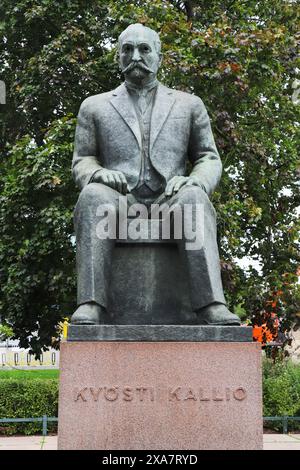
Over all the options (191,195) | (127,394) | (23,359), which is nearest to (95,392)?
(127,394)

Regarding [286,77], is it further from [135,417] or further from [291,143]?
[135,417]

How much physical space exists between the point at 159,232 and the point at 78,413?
4.49ft

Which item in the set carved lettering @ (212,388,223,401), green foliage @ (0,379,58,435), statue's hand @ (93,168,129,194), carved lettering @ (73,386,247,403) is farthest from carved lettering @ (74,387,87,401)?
green foliage @ (0,379,58,435)

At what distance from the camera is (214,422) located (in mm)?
4773

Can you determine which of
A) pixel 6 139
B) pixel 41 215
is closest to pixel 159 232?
pixel 41 215

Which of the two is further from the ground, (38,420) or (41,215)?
(41,215)

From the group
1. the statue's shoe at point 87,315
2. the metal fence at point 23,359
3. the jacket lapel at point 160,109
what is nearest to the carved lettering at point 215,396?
the statue's shoe at point 87,315

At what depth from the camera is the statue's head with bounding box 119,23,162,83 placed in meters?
5.77

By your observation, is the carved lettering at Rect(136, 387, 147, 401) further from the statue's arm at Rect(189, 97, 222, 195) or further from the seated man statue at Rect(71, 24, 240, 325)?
the statue's arm at Rect(189, 97, 222, 195)

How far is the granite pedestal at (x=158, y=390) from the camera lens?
15.5 ft

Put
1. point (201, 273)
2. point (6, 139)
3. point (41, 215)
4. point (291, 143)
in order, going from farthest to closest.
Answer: point (6, 139), point (291, 143), point (41, 215), point (201, 273)

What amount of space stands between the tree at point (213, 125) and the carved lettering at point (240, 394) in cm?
612

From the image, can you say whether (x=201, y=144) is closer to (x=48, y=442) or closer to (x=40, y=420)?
(x=48, y=442)

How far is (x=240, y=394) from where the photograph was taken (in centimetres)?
483
